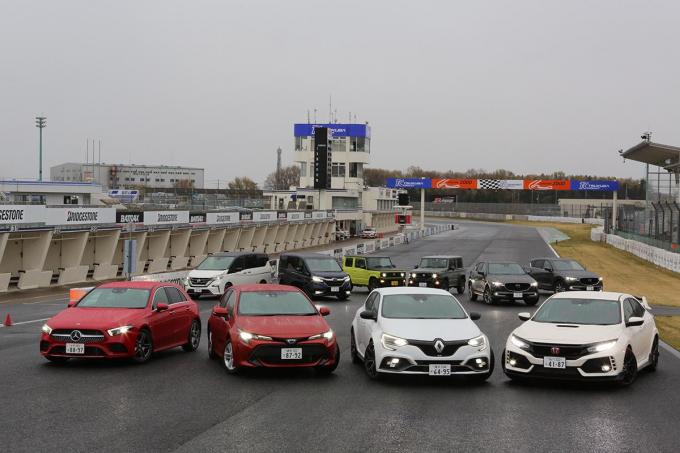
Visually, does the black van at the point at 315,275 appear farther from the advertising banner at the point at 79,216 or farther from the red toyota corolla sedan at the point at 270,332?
the red toyota corolla sedan at the point at 270,332

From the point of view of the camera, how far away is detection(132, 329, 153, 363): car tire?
14.0 metres

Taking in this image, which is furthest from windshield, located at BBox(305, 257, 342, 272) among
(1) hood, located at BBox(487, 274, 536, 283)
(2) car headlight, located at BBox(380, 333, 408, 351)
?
(2) car headlight, located at BBox(380, 333, 408, 351)

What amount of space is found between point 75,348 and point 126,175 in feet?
599

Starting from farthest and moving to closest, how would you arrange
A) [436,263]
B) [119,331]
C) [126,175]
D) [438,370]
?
[126,175]
[436,263]
[119,331]
[438,370]

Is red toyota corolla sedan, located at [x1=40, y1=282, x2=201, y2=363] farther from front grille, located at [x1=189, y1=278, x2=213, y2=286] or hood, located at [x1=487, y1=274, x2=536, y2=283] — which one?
hood, located at [x1=487, y1=274, x2=536, y2=283]

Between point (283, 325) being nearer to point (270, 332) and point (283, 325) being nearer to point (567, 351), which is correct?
point (270, 332)

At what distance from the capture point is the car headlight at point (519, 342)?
12.6 metres

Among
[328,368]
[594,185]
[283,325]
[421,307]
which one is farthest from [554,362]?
[594,185]

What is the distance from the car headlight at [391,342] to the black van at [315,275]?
17.5m

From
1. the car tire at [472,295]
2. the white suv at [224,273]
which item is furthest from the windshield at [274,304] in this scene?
the car tire at [472,295]

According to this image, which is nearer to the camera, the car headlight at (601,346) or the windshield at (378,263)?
the car headlight at (601,346)

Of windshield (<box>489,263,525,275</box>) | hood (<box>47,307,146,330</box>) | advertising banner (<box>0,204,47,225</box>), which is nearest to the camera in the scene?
hood (<box>47,307,146,330</box>)

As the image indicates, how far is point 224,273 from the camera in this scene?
30234mm

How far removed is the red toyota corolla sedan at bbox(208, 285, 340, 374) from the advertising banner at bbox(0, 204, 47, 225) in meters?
20.6
